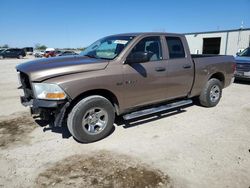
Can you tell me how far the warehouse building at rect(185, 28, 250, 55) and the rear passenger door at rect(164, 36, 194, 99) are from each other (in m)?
20.9

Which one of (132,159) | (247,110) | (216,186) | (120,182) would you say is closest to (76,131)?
(132,159)

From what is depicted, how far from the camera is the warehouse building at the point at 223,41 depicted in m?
23.1

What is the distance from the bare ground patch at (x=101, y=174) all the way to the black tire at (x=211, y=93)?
11.1 ft

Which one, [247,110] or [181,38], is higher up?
[181,38]

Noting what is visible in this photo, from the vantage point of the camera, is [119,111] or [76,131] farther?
[119,111]

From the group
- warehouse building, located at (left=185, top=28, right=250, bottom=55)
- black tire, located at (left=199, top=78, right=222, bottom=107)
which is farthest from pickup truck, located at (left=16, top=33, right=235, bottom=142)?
warehouse building, located at (left=185, top=28, right=250, bottom=55)

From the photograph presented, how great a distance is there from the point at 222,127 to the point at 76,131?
122 inches

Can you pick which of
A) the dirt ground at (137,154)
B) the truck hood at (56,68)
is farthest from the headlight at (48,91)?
the dirt ground at (137,154)

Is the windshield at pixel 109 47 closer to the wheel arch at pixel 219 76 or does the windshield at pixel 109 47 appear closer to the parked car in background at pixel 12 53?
the wheel arch at pixel 219 76

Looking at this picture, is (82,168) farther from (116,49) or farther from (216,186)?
(116,49)

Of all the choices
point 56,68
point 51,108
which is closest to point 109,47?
point 56,68

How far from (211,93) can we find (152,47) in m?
2.45

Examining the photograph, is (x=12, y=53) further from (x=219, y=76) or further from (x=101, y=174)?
(x=101, y=174)

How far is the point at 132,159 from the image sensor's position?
3.55 metres
